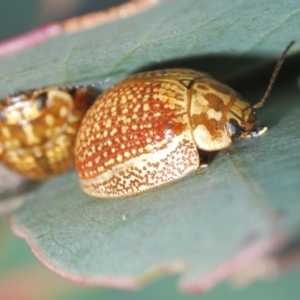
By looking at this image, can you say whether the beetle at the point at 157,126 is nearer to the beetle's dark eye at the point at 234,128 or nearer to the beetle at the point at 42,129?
the beetle's dark eye at the point at 234,128

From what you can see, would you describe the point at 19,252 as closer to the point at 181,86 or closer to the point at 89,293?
the point at 89,293

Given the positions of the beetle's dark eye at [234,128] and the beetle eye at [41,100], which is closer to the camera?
the beetle's dark eye at [234,128]

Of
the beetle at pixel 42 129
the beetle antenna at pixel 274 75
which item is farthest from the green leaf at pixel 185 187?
the beetle at pixel 42 129

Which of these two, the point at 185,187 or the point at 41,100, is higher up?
the point at 41,100

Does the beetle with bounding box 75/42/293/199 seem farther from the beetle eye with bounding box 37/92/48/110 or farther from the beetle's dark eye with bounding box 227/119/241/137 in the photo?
the beetle eye with bounding box 37/92/48/110

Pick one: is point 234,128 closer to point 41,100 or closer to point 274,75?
point 274,75

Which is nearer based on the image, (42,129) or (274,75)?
(274,75)

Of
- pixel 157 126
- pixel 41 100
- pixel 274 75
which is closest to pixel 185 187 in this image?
pixel 157 126
